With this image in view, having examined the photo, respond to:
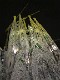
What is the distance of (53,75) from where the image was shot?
283 cm

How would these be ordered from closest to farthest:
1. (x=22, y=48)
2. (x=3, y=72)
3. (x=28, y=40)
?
(x=3, y=72) < (x=22, y=48) < (x=28, y=40)

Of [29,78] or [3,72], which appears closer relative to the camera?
[29,78]

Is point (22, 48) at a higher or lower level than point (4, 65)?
higher

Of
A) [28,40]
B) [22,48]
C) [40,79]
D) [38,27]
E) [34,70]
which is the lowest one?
[40,79]

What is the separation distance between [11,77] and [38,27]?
1.53 m

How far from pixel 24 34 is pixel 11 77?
3.72 ft

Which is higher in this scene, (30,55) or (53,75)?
(30,55)

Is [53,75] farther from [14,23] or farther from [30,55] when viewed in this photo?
[14,23]

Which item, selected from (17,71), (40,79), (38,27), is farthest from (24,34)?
(40,79)

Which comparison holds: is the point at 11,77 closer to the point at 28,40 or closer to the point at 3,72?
the point at 3,72

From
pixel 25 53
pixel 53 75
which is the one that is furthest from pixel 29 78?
pixel 25 53

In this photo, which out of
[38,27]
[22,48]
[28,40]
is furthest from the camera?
[38,27]

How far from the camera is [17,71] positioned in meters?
2.91

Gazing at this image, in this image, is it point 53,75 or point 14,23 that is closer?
point 53,75
